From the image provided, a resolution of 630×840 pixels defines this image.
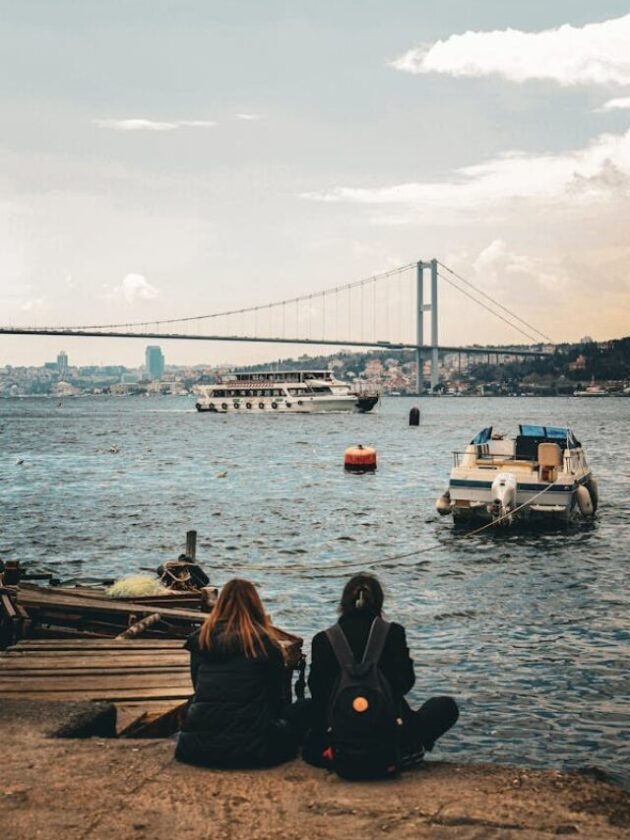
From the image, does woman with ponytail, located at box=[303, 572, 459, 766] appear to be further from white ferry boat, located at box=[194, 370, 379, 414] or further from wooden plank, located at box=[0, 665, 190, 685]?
white ferry boat, located at box=[194, 370, 379, 414]

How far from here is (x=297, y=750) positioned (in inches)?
241

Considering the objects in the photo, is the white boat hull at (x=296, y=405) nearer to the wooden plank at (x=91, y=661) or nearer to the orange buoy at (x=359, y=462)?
the orange buoy at (x=359, y=462)

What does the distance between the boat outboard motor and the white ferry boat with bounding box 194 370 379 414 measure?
93.8 meters

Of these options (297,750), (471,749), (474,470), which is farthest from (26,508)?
(297,750)

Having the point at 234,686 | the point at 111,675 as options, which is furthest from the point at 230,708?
the point at 111,675

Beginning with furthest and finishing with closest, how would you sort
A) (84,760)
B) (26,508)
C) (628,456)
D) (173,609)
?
1. (628,456)
2. (26,508)
3. (173,609)
4. (84,760)

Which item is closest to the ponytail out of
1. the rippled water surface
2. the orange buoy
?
the rippled water surface

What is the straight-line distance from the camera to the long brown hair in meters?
5.74

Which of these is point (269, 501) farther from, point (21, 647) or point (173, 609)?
point (21, 647)

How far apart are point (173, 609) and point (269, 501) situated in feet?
71.5

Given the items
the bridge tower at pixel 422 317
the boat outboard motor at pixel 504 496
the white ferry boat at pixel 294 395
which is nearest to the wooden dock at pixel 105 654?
the boat outboard motor at pixel 504 496

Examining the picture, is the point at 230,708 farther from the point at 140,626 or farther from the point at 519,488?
the point at 519,488

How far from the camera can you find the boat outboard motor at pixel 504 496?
24.5m

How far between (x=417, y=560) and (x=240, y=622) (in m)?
15.3
